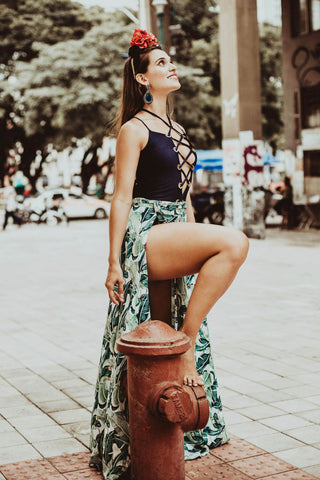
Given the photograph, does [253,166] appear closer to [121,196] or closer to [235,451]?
[235,451]

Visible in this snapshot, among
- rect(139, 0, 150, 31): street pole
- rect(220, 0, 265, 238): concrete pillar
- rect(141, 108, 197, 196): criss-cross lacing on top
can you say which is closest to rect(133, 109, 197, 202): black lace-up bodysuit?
rect(141, 108, 197, 196): criss-cross lacing on top

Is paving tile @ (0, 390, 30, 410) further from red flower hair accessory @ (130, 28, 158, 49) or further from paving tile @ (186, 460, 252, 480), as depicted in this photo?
red flower hair accessory @ (130, 28, 158, 49)

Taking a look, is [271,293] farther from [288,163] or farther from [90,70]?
[90,70]

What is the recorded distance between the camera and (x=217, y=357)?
5.89 meters

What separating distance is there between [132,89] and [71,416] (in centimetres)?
205

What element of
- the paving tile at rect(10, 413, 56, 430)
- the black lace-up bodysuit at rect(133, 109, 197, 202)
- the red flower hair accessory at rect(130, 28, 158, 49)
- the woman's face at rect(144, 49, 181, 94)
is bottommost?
the paving tile at rect(10, 413, 56, 430)

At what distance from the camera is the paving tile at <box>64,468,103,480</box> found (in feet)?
11.5

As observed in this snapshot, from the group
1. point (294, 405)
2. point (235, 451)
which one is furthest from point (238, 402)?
point (235, 451)

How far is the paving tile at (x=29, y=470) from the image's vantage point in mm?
3508

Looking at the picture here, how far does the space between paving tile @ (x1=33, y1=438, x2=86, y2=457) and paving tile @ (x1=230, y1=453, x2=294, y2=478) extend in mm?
871

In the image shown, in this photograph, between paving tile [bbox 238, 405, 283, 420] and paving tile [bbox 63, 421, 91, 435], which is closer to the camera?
paving tile [bbox 63, 421, 91, 435]

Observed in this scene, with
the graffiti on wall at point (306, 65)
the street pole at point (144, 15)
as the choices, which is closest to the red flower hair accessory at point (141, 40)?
the street pole at point (144, 15)

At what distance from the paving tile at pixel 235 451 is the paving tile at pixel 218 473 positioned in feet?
0.38

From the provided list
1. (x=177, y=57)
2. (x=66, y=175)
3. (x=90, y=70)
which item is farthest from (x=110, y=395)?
(x=66, y=175)
